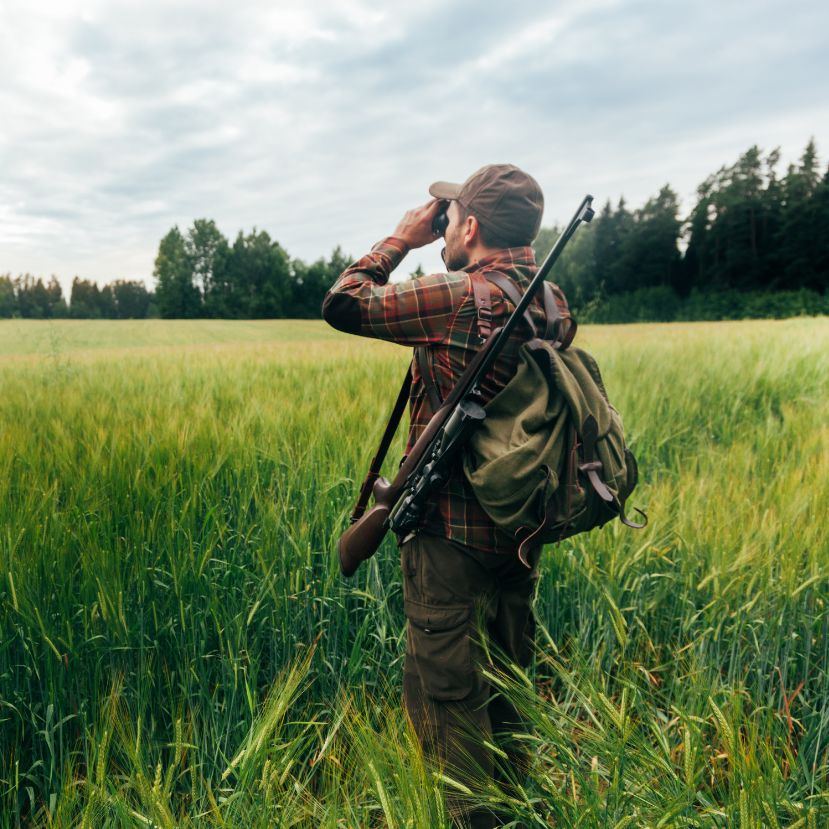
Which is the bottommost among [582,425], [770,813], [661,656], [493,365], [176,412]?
[661,656]

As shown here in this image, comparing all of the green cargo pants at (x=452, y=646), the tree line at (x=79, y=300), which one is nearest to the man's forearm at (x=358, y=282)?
the green cargo pants at (x=452, y=646)

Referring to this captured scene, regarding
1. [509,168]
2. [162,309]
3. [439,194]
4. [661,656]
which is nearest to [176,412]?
[439,194]

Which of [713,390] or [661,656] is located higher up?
[713,390]

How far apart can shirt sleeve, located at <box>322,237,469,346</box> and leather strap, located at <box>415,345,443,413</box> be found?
2.9 inches

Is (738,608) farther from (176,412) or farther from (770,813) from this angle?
(176,412)

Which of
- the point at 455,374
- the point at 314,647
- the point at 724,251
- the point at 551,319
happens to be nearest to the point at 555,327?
the point at 551,319

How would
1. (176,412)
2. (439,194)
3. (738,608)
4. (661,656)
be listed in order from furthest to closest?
(176,412)
(661,656)
(738,608)
(439,194)

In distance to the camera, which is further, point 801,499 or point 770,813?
point 801,499

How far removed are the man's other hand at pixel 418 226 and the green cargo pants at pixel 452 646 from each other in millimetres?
879

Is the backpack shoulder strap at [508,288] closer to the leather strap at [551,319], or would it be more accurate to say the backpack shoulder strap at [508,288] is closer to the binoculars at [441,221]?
the leather strap at [551,319]

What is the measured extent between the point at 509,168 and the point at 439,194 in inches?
8.6

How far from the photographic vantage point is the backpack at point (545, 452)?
1.38 meters

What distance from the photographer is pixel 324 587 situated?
215 cm

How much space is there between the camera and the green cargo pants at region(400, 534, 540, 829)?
1544mm
